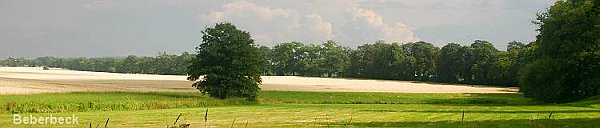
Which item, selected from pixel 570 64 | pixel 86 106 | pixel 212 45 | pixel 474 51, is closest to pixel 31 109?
pixel 86 106

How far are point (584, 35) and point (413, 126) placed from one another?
4670 cm

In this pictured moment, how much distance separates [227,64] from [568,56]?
120 feet

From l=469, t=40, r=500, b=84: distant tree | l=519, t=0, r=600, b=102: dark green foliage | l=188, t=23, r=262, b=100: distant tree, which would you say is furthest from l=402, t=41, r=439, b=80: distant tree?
l=188, t=23, r=262, b=100: distant tree

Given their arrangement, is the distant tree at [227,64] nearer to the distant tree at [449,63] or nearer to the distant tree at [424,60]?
the distant tree at [449,63]

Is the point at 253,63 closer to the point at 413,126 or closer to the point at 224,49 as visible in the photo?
the point at 224,49

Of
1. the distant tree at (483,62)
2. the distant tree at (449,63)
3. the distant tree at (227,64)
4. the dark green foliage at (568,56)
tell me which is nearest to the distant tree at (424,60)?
the distant tree at (449,63)

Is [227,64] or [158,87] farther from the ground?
[227,64]

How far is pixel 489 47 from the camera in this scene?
163m

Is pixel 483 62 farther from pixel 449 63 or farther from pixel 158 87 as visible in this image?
pixel 158 87

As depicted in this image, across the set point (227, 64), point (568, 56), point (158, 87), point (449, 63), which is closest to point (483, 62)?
point (449, 63)

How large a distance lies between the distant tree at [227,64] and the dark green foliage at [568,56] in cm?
3149

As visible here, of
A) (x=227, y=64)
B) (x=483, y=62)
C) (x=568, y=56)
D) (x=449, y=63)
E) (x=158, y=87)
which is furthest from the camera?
(x=449, y=63)

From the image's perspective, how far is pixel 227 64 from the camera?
2781 inches

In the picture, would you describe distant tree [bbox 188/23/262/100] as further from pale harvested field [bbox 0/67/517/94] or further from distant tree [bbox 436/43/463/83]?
distant tree [bbox 436/43/463/83]
